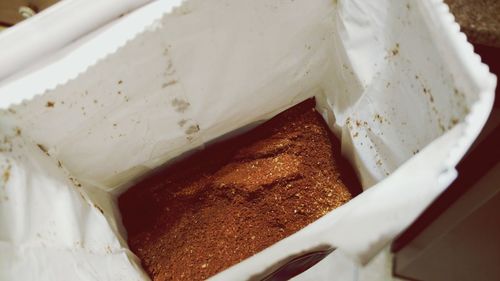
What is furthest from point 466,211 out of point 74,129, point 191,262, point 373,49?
point 74,129

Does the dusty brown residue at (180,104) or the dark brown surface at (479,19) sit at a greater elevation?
the dark brown surface at (479,19)

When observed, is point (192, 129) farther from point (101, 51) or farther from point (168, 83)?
point (101, 51)

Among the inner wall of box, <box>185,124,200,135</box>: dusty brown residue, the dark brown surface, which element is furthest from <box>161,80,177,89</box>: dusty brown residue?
the dark brown surface

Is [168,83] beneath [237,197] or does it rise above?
above

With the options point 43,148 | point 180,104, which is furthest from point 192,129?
point 43,148

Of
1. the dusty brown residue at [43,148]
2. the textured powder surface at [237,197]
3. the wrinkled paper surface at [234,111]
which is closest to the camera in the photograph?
the wrinkled paper surface at [234,111]

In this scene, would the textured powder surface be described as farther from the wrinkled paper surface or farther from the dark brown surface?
the dark brown surface

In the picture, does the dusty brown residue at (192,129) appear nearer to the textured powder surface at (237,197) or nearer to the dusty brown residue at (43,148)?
the textured powder surface at (237,197)

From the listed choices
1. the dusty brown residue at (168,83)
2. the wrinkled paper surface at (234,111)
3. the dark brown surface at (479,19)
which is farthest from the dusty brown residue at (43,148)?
the dark brown surface at (479,19)

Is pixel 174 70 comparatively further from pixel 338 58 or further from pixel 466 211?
pixel 466 211
